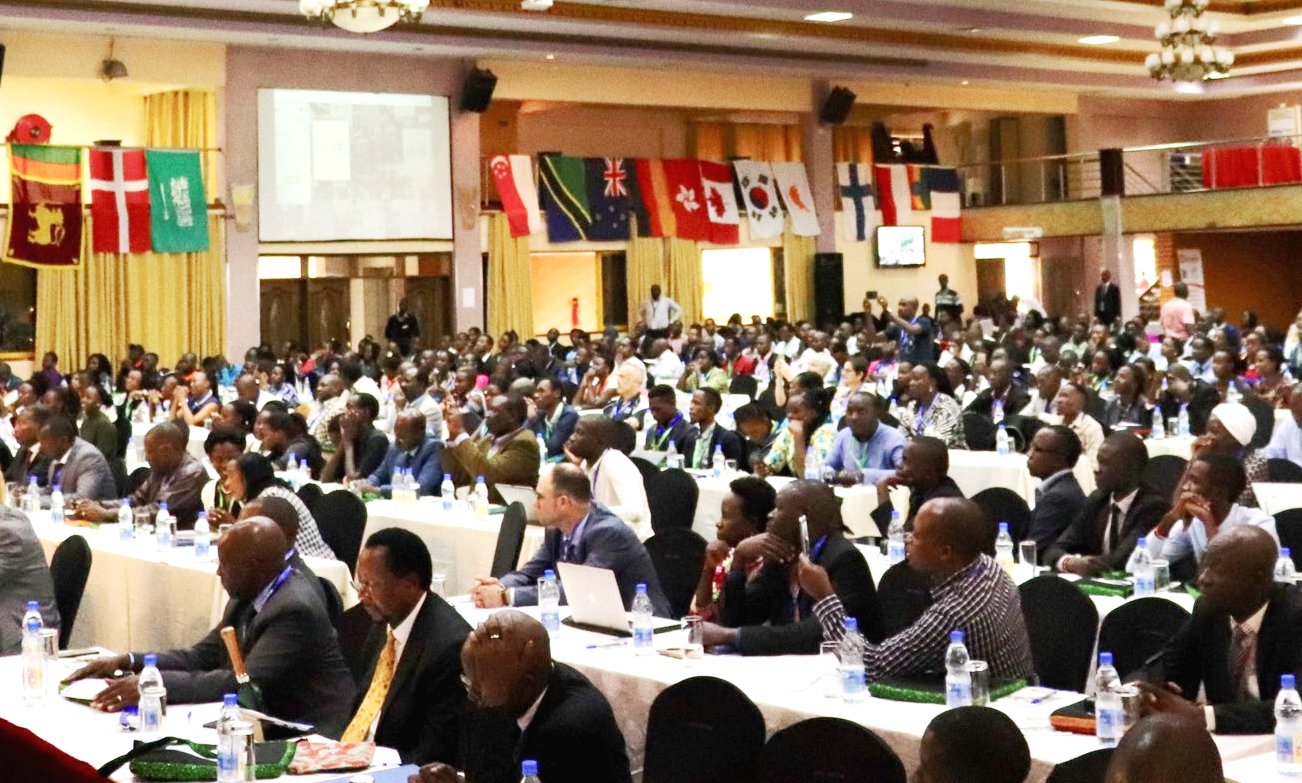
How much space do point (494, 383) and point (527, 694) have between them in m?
10.7

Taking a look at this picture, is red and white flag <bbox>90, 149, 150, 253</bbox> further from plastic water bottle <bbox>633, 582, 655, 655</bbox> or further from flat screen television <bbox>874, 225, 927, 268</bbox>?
plastic water bottle <bbox>633, 582, 655, 655</bbox>

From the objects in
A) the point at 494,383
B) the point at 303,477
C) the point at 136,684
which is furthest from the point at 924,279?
the point at 136,684

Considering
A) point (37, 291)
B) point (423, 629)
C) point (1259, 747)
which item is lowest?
point (1259, 747)

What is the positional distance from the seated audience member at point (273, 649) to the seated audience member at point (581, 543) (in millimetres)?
1396

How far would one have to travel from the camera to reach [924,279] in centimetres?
2973

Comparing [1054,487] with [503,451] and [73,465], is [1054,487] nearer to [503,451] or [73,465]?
[503,451]

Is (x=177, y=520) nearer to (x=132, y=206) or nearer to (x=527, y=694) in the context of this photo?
(x=527, y=694)

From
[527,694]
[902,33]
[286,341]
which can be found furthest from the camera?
[902,33]

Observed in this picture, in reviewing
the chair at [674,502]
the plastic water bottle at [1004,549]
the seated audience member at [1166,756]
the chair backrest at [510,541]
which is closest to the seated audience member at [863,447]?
the chair at [674,502]

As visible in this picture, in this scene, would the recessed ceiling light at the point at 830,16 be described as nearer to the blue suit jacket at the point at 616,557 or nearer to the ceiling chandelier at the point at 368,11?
the ceiling chandelier at the point at 368,11

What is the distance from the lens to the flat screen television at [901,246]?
28734 millimetres

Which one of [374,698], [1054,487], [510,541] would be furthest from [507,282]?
[374,698]

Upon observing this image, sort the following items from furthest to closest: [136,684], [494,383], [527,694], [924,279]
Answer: [924,279], [494,383], [136,684], [527,694]

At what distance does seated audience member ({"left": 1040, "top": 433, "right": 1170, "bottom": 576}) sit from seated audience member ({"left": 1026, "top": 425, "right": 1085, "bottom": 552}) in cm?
19
